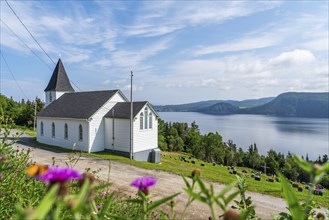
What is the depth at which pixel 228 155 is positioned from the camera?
59.5 m

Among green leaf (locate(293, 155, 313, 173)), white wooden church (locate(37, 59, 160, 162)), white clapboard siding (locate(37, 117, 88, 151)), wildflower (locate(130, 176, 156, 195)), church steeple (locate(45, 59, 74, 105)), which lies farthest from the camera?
church steeple (locate(45, 59, 74, 105))

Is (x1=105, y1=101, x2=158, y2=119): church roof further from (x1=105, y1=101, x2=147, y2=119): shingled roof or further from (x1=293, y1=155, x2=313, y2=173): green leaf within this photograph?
(x1=293, y1=155, x2=313, y2=173): green leaf

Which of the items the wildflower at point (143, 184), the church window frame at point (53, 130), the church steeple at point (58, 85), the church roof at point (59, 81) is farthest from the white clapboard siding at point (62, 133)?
the wildflower at point (143, 184)

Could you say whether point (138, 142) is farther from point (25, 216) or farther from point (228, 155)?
point (228, 155)

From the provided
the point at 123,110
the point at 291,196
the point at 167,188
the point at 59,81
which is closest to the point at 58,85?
the point at 59,81

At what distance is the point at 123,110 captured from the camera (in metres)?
23.5

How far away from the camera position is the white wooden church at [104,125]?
2250 cm

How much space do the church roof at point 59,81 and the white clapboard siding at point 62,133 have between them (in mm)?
4774

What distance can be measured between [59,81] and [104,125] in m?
11.3

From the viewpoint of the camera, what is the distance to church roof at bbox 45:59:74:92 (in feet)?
101

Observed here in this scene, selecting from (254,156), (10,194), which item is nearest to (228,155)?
(254,156)

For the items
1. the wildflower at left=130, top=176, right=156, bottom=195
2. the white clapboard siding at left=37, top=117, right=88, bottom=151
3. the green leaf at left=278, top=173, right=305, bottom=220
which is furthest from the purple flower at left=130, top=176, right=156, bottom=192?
the white clapboard siding at left=37, top=117, right=88, bottom=151

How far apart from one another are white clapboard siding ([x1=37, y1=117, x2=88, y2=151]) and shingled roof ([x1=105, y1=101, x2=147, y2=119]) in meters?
2.50

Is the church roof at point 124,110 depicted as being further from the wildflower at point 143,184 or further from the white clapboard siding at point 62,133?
the wildflower at point 143,184
